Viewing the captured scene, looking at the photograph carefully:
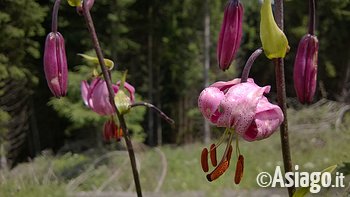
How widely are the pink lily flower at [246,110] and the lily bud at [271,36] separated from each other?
0.16 feet

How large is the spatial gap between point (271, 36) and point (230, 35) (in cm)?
9

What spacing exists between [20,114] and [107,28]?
2.06m

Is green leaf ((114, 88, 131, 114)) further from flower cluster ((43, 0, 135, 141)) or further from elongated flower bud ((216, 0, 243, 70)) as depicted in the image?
elongated flower bud ((216, 0, 243, 70))

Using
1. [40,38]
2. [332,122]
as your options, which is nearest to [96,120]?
[40,38]

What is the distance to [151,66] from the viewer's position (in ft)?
35.8

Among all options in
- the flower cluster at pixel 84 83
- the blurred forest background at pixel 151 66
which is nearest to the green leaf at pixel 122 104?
the flower cluster at pixel 84 83

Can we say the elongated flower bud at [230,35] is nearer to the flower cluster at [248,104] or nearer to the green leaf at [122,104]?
the flower cluster at [248,104]

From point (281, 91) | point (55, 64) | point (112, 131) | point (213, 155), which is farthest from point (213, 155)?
point (112, 131)

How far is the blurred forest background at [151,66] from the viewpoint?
27.3 ft

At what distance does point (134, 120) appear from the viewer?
8.80 metres

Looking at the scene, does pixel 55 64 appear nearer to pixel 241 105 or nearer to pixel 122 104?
pixel 122 104

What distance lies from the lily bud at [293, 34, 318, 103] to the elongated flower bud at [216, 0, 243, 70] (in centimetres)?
9

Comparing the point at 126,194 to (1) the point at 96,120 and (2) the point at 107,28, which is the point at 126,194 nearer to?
(1) the point at 96,120

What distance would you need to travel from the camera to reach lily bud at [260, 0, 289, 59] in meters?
0.65
